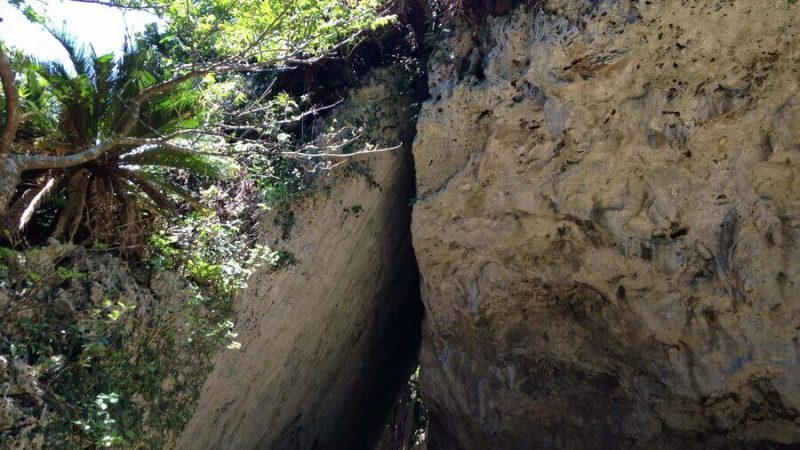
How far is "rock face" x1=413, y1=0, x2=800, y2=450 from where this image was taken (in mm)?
6180

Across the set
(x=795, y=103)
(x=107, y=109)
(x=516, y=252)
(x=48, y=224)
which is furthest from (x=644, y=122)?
(x=48, y=224)

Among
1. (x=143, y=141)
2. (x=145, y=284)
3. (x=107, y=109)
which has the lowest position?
(x=145, y=284)

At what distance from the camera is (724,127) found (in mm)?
6203

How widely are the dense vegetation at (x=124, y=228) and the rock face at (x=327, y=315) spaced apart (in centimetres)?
59

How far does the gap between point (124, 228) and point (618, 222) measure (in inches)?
174

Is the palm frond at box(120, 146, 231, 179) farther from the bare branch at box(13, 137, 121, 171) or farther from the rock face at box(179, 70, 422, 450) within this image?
the rock face at box(179, 70, 422, 450)

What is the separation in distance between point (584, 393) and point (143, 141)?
5372mm

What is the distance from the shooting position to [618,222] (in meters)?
6.73

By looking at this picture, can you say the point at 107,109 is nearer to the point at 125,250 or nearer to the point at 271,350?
the point at 125,250

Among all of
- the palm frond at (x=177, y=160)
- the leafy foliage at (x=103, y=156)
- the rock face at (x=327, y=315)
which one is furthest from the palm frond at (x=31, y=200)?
the rock face at (x=327, y=315)

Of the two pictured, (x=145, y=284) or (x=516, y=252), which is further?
(x=516, y=252)

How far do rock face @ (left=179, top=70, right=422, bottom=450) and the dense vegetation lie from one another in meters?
0.59

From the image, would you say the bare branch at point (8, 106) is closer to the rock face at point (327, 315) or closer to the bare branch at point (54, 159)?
the bare branch at point (54, 159)

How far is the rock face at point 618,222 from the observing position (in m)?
6.18
